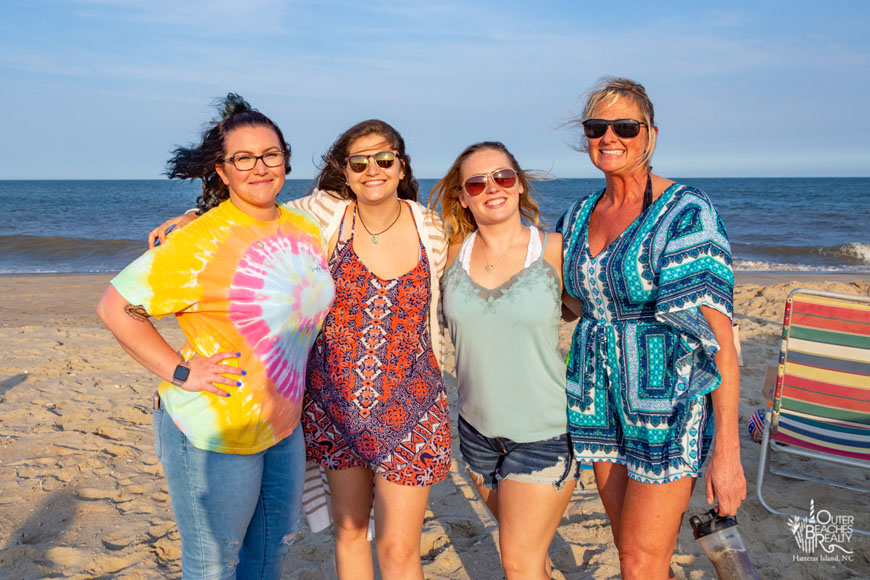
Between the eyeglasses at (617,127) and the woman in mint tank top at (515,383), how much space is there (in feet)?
1.14

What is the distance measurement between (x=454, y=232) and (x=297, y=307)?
87 centimetres

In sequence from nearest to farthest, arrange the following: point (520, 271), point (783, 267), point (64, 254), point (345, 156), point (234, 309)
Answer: point (234, 309) → point (520, 271) → point (345, 156) → point (783, 267) → point (64, 254)

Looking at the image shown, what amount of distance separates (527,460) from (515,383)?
300 mm

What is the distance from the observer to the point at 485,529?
3.65 meters

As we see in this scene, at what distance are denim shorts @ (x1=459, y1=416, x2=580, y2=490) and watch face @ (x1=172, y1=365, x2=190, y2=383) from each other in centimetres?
112

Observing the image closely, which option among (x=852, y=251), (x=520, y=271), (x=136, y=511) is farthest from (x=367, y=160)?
(x=852, y=251)

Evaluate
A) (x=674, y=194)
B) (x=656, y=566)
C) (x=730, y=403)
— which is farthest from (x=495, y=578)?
(x=674, y=194)

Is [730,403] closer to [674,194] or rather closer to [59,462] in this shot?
[674,194]

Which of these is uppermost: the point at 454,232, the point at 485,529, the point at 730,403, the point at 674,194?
the point at 674,194

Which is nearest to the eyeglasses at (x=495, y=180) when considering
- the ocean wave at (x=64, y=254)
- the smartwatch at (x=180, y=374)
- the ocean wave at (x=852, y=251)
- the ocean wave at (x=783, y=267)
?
the smartwatch at (x=180, y=374)

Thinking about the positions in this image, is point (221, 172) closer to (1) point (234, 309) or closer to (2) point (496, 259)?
(1) point (234, 309)

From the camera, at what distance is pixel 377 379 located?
2381mm

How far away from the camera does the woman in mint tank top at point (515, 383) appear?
7.51ft

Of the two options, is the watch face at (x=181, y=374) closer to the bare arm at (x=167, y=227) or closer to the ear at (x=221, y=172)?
the bare arm at (x=167, y=227)
